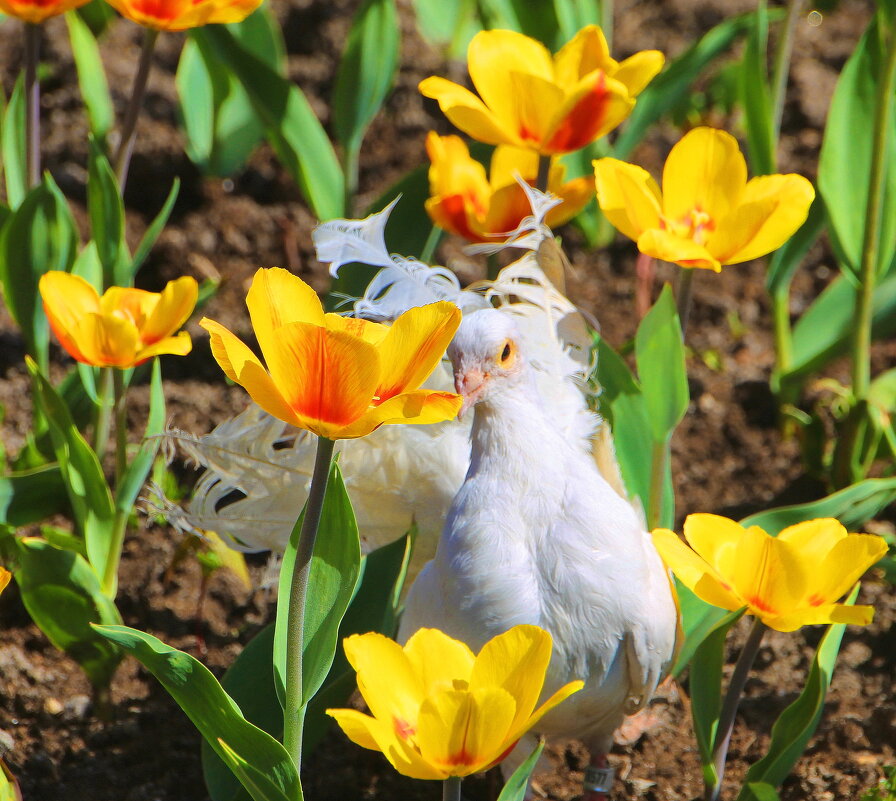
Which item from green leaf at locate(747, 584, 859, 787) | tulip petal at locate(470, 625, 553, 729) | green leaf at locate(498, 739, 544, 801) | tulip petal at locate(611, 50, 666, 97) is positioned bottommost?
green leaf at locate(747, 584, 859, 787)

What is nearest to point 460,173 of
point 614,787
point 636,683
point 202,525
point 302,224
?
point 202,525

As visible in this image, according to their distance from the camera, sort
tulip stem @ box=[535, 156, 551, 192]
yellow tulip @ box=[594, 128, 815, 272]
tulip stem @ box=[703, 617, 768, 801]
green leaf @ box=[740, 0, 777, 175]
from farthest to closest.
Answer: green leaf @ box=[740, 0, 777, 175]
tulip stem @ box=[535, 156, 551, 192]
yellow tulip @ box=[594, 128, 815, 272]
tulip stem @ box=[703, 617, 768, 801]

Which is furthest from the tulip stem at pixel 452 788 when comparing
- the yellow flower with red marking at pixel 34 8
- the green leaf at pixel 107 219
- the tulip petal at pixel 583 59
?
the yellow flower with red marking at pixel 34 8

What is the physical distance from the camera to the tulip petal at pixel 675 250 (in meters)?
1.46

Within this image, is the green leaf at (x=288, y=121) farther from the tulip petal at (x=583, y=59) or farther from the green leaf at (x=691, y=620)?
the green leaf at (x=691, y=620)

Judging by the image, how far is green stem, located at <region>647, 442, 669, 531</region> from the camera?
1.74m

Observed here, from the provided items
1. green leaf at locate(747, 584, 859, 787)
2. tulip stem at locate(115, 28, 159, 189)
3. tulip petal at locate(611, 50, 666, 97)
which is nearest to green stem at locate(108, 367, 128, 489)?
tulip stem at locate(115, 28, 159, 189)

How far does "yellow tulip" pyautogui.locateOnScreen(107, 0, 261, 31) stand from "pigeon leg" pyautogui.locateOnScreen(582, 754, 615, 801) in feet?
3.90

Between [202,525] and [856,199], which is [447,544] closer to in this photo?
[202,525]

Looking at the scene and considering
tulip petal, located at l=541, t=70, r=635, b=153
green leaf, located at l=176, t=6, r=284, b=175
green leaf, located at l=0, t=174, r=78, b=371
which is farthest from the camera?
green leaf, located at l=176, t=6, r=284, b=175

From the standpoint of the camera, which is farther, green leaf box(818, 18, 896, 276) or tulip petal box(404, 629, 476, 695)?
green leaf box(818, 18, 896, 276)

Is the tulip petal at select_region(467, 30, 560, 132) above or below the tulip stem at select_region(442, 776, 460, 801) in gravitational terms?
above

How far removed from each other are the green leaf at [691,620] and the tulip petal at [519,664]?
2.22 ft

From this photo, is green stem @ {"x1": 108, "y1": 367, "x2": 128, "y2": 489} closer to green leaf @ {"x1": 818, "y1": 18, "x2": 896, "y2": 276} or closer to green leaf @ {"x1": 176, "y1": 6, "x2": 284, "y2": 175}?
green leaf @ {"x1": 176, "y1": 6, "x2": 284, "y2": 175}
